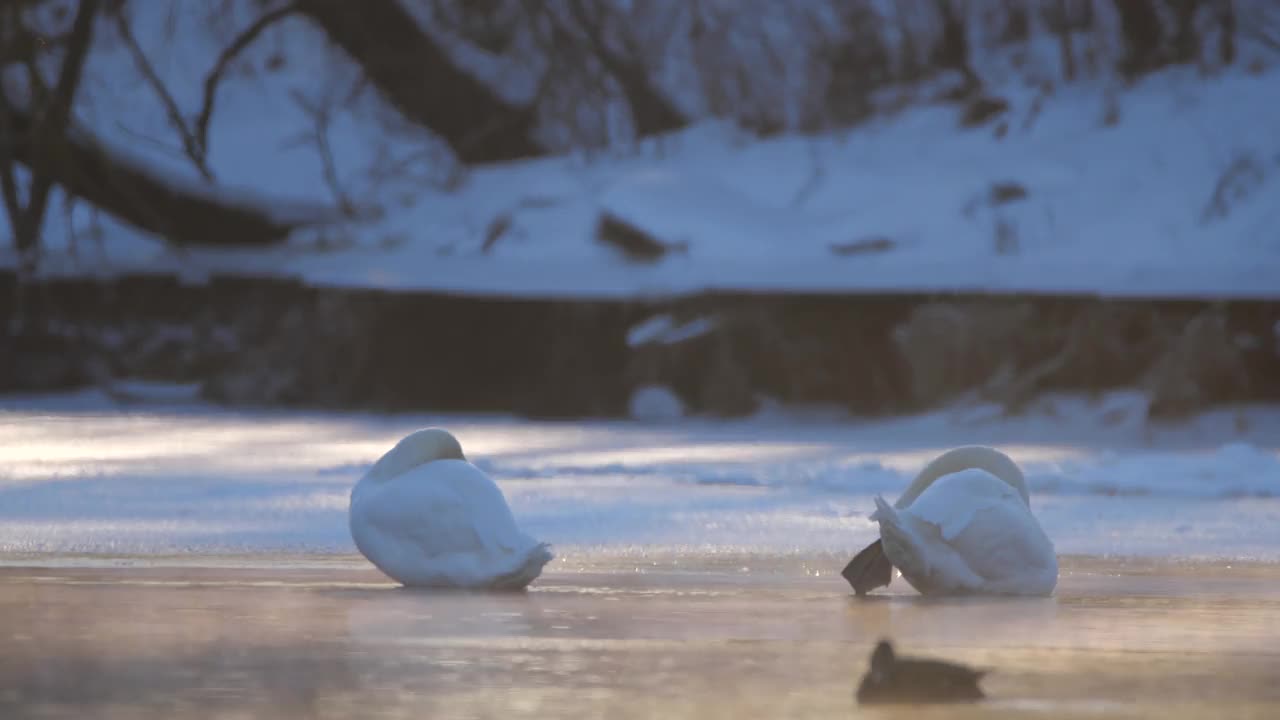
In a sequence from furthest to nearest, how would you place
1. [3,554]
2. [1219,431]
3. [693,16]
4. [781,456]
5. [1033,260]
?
[693,16], [1033,260], [1219,431], [781,456], [3,554]

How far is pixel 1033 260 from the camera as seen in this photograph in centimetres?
1430

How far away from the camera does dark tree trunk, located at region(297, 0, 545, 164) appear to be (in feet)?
53.9

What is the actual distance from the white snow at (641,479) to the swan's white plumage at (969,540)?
126 centimetres

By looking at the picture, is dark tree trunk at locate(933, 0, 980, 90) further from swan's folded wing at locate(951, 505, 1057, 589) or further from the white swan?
the white swan

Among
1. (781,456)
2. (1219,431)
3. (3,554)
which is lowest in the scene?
(1219,431)

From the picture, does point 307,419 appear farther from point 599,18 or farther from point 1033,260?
point 1033,260

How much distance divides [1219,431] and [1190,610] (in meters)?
7.97

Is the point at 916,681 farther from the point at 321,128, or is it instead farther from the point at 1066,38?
the point at 321,128

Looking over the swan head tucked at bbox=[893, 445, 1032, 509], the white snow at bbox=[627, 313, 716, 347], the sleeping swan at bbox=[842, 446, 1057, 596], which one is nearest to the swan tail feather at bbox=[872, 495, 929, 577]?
the sleeping swan at bbox=[842, 446, 1057, 596]

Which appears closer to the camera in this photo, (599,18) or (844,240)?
(844,240)

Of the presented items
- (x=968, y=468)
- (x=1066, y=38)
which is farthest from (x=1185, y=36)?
(x=968, y=468)

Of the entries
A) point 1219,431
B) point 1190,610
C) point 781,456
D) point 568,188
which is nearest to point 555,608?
point 1190,610

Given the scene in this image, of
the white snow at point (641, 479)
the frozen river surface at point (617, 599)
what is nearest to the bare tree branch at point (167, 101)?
the white snow at point (641, 479)

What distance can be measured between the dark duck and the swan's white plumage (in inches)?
40.1
